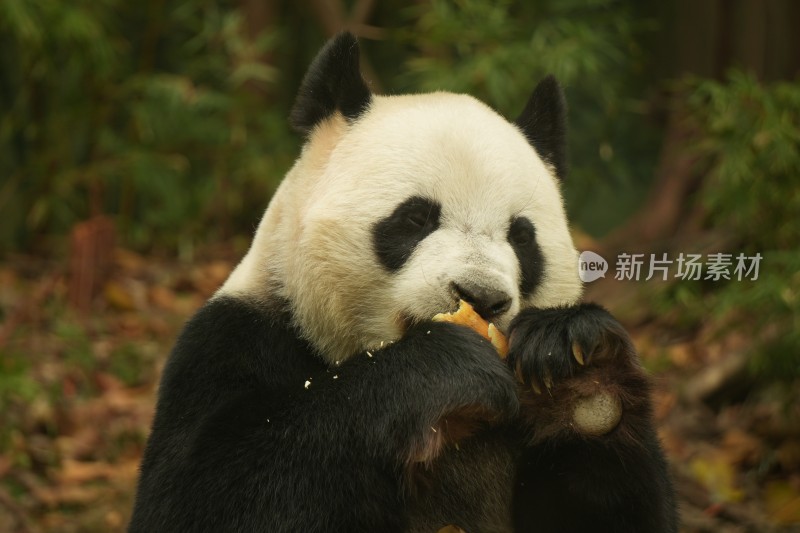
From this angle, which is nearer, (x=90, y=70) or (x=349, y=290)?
(x=349, y=290)

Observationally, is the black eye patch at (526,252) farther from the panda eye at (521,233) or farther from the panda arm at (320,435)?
the panda arm at (320,435)

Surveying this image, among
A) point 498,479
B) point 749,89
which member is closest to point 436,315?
point 498,479

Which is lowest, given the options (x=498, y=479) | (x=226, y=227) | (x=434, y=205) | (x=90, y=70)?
(x=226, y=227)

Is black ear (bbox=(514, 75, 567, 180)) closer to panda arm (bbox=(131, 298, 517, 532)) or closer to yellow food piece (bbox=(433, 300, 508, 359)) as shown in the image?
yellow food piece (bbox=(433, 300, 508, 359))

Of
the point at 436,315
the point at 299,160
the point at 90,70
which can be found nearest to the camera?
the point at 436,315

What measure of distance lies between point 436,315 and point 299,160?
0.97m

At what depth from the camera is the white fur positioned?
3.33 meters

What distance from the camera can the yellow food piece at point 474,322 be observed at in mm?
3172

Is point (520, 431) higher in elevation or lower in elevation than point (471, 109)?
lower

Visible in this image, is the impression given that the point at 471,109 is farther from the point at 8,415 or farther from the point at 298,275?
the point at 8,415

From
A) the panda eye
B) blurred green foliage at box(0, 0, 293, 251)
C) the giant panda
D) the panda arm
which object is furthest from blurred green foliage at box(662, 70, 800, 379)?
blurred green foliage at box(0, 0, 293, 251)

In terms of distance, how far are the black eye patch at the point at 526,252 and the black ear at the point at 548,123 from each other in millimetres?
665

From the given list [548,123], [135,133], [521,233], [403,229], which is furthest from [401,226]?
[135,133]

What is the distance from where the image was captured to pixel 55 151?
30.3 feet
